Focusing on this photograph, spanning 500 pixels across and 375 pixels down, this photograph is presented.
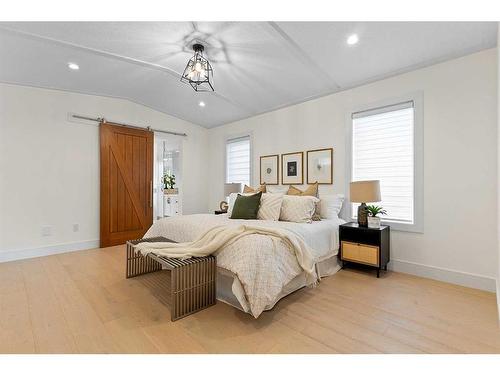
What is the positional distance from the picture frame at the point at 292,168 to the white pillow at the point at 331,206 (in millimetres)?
650

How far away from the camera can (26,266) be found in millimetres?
3273

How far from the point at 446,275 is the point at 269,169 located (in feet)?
9.38

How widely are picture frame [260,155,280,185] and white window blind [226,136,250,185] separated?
1.39 feet

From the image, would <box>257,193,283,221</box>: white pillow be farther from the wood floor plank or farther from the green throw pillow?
the wood floor plank

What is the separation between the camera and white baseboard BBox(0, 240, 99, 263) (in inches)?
138

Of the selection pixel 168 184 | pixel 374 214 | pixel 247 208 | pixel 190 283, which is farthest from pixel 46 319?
pixel 168 184

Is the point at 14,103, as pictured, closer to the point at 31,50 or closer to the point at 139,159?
the point at 31,50

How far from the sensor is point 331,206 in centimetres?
342

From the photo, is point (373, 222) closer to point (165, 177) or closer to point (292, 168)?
point (292, 168)

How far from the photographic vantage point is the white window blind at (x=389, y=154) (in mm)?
2992

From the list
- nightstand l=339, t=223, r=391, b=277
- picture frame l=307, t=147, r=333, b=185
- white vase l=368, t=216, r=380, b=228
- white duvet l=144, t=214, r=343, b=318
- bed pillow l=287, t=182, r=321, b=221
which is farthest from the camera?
picture frame l=307, t=147, r=333, b=185

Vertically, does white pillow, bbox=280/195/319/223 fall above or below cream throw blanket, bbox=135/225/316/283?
above

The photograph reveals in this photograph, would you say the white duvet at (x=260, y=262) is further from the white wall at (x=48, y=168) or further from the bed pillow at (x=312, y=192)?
the white wall at (x=48, y=168)

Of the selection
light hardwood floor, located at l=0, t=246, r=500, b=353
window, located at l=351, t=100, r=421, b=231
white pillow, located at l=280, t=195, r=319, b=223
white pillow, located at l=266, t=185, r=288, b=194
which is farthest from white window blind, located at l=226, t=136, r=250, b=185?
light hardwood floor, located at l=0, t=246, r=500, b=353
